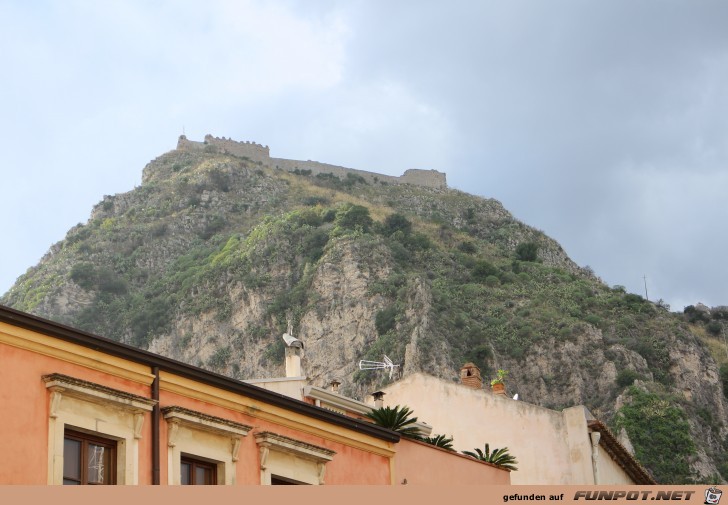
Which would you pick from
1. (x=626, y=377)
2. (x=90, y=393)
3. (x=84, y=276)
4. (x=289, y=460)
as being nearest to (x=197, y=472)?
(x=289, y=460)

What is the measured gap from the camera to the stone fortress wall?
161125 millimetres

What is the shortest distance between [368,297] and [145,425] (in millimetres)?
92776

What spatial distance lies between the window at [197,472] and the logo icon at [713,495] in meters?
7.10

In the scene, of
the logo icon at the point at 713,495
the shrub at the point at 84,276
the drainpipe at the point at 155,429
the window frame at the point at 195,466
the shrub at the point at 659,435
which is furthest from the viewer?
the shrub at the point at 84,276

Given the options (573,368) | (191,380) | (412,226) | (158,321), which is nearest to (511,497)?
(191,380)

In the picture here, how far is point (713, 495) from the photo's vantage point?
18.8 metres

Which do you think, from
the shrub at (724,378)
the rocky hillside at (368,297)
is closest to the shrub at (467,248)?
the rocky hillside at (368,297)

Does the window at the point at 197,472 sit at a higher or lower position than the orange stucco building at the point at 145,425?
lower

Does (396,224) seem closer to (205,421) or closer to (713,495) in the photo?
(205,421)

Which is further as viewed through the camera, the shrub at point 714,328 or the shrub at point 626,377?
the shrub at point 714,328

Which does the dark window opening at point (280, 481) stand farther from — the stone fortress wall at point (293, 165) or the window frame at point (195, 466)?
the stone fortress wall at point (293, 165)

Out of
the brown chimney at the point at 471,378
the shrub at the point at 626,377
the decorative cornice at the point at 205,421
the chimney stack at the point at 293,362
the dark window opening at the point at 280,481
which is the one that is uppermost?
the shrub at the point at 626,377

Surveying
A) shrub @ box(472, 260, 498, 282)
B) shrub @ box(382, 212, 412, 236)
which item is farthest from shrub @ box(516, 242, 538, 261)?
shrub @ box(382, 212, 412, 236)

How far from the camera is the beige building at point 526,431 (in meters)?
33.7
